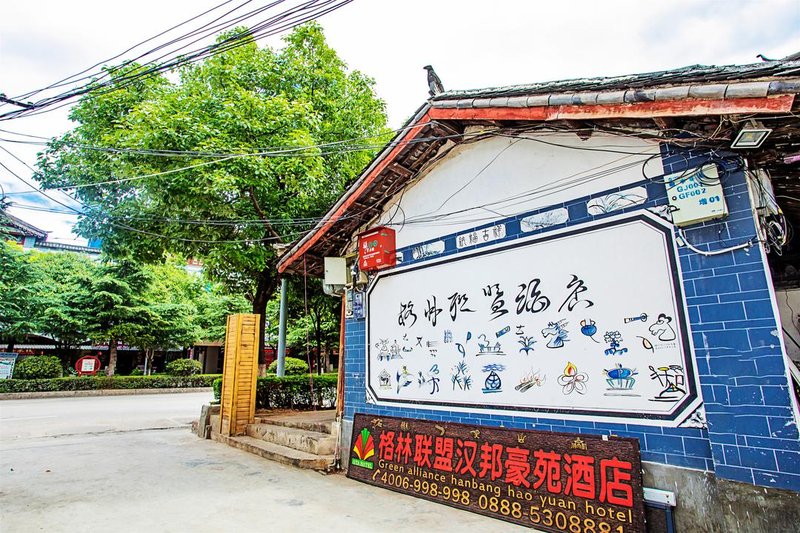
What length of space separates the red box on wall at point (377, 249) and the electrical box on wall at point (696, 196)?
12.3ft

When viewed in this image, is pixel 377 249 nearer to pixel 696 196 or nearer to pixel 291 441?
pixel 291 441

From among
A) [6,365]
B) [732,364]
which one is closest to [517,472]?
[732,364]

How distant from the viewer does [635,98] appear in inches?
148

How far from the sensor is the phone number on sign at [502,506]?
12.9 feet

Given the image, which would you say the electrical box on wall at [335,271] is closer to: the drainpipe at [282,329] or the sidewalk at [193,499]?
the sidewalk at [193,499]

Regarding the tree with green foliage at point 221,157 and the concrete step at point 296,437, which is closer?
the concrete step at point 296,437

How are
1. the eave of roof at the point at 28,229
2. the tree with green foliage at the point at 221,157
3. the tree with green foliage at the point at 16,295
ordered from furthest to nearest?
the eave of roof at the point at 28,229, the tree with green foliage at the point at 16,295, the tree with green foliage at the point at 221,157

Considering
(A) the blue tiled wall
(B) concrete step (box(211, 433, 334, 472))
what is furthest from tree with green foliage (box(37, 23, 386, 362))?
(A) the blue tiled wall

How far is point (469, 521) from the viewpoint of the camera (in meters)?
4.47

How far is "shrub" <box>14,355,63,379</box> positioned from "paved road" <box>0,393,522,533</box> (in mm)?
14529

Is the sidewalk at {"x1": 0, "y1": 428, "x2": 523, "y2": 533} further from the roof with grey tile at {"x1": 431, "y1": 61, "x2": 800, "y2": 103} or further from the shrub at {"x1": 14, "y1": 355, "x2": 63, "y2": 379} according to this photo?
the shrub at {"x1": 14, "y1": 355, "x2": 63, "y2": 379}

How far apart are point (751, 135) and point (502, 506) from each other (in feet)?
13.6

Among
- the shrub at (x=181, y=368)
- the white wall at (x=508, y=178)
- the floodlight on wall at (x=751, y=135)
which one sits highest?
the white wall at (x=508, y=178)

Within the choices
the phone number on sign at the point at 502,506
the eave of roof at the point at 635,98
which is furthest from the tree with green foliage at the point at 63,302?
the eave of roof at the point at 635,98
